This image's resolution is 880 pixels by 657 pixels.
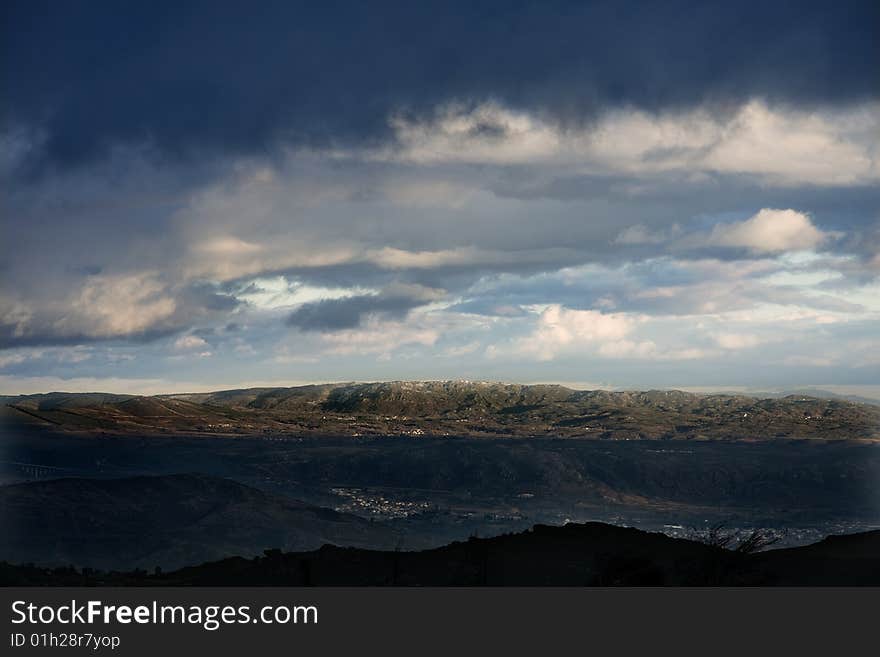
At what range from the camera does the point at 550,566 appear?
55.7 meters

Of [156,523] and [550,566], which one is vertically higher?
[550,566]

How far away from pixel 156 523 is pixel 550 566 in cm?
9118

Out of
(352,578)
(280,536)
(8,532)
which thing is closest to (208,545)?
(280,536)

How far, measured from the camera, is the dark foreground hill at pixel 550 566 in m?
48.5

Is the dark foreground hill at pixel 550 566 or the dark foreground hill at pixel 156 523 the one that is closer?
the dark foreground hill at pixel 550 566

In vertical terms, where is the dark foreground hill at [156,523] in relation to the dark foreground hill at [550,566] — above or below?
below

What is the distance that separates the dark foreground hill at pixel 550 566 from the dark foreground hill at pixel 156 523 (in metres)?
59.1

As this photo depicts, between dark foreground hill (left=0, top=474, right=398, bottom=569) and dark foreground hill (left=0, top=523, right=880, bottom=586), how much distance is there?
5915 centimetres

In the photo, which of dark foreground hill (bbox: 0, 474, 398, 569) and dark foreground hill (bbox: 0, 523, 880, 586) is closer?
dark foreground hill (bbox: 0, 523, 880, 586)

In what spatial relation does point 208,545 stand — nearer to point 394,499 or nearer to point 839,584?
point 394,499

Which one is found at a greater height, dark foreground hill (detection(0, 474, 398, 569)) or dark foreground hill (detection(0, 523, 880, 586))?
dark foreground hill (detection(0, 523, 880, 586))

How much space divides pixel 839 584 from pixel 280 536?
308 ft

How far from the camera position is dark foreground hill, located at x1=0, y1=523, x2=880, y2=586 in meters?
48.5

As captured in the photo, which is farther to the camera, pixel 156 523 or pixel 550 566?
pixel 156 523
